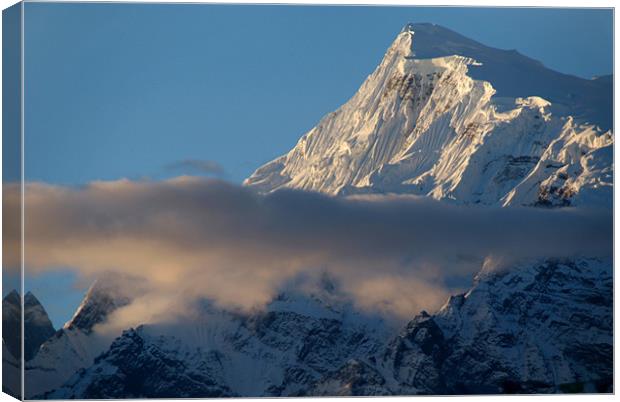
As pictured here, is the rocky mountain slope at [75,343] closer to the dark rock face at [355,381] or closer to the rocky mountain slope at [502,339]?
the dark rock face at [355,381]

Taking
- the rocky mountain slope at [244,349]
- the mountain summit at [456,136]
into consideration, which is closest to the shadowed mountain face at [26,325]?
the mountain summit at [456,136]

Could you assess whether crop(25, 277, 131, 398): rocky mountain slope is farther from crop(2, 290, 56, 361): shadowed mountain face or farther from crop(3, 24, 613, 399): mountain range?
crop(2, 290, 56, 361): shadowed mountain face

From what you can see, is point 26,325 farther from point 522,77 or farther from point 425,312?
point 425,312

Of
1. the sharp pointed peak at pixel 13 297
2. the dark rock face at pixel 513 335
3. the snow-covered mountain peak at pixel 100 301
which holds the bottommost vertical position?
the dark rock face at pixel 513 335

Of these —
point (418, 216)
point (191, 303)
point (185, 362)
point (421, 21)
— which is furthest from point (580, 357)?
point (185, 362)

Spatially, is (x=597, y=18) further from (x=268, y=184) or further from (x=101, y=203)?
(x=268, y=184)

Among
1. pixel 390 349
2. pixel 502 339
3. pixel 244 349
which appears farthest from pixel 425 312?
pixel 244 349
